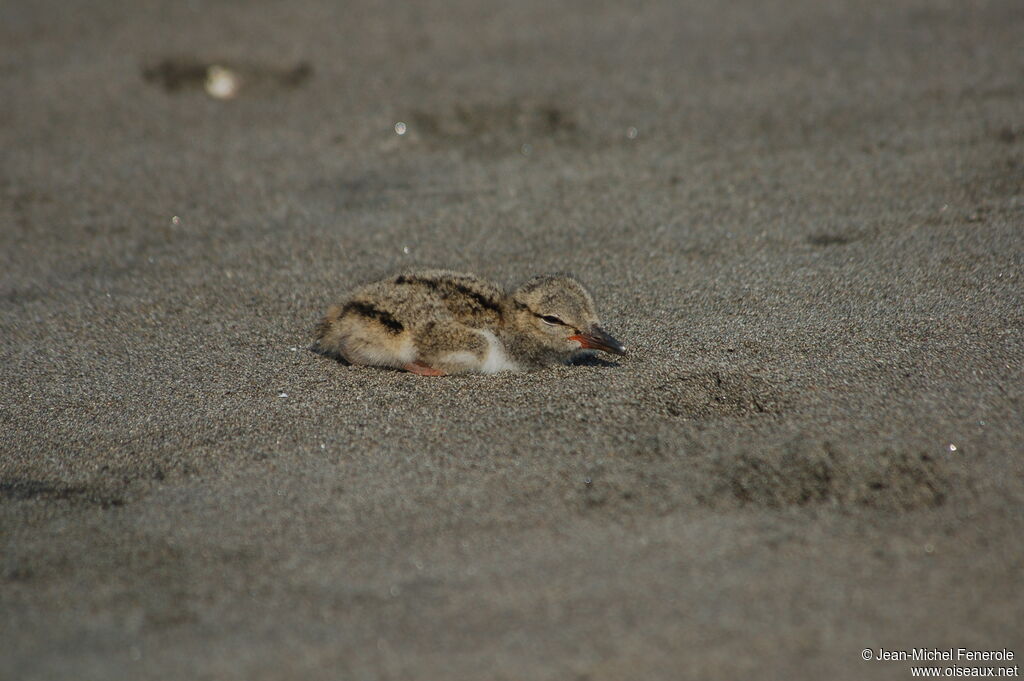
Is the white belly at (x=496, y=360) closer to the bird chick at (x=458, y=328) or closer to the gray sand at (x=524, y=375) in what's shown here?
the bird chick at (x=458, y=328)

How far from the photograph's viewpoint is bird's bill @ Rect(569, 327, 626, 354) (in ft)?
12.6

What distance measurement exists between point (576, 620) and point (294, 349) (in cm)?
209

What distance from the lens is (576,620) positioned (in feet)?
8.41

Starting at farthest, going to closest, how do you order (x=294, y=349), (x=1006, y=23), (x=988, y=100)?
(x=1006, y=23) → (x=988, y=100) → (x=294, y=349)

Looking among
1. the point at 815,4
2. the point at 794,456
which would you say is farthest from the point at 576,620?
the point at 815,4

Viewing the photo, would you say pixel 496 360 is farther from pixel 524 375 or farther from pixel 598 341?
pixel 598 341

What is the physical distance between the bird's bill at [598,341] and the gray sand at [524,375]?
0.11m

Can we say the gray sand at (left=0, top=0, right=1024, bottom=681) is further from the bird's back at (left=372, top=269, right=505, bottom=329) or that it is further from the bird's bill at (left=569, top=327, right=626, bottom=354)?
the bird's back at (left=372, top=269, right=505, bottom=329)

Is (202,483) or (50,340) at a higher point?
(50,340)

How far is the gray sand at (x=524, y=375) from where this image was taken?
2605mm

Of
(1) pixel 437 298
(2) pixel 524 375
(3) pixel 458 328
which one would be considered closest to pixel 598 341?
(2) pixel 524 375

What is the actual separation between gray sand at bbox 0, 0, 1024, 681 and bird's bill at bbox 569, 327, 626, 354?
0.35 feet

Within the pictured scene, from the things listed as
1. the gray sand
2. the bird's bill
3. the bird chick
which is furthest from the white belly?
the bird's bill

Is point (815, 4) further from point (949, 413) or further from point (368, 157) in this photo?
point (949, 413)
